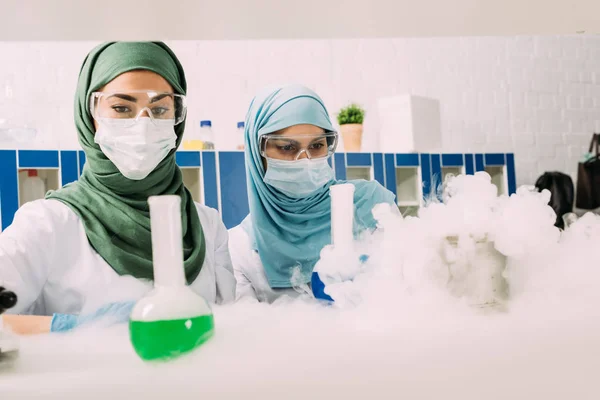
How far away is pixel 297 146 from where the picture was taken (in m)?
1.28

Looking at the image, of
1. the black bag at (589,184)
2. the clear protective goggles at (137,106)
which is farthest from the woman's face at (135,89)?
the black bag at (589,184)

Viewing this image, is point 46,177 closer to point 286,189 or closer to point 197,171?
point 197,171

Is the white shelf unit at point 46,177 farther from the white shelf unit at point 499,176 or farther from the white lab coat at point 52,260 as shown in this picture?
the white shelf unit at point 499,176

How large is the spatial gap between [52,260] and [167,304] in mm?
695

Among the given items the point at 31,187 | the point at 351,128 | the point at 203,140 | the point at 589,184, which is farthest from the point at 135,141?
the point at 589,184

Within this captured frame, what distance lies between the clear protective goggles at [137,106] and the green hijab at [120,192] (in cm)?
4

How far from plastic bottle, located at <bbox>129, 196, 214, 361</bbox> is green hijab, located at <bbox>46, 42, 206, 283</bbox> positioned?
0.61 m

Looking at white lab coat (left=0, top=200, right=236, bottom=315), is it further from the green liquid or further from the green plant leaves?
the green plant leaves

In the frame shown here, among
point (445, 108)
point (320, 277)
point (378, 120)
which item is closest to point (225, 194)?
point (378, 120)

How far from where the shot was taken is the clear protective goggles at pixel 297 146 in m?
1.25

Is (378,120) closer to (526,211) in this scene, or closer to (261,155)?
(261,155)

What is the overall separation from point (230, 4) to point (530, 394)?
0.30m

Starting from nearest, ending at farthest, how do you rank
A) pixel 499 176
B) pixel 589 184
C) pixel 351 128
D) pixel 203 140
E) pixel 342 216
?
pixel 342 216, pixel 203 140, pixel 351 128, pixel 499 176, pixel 589 184

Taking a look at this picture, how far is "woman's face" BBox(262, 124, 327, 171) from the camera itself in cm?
126
